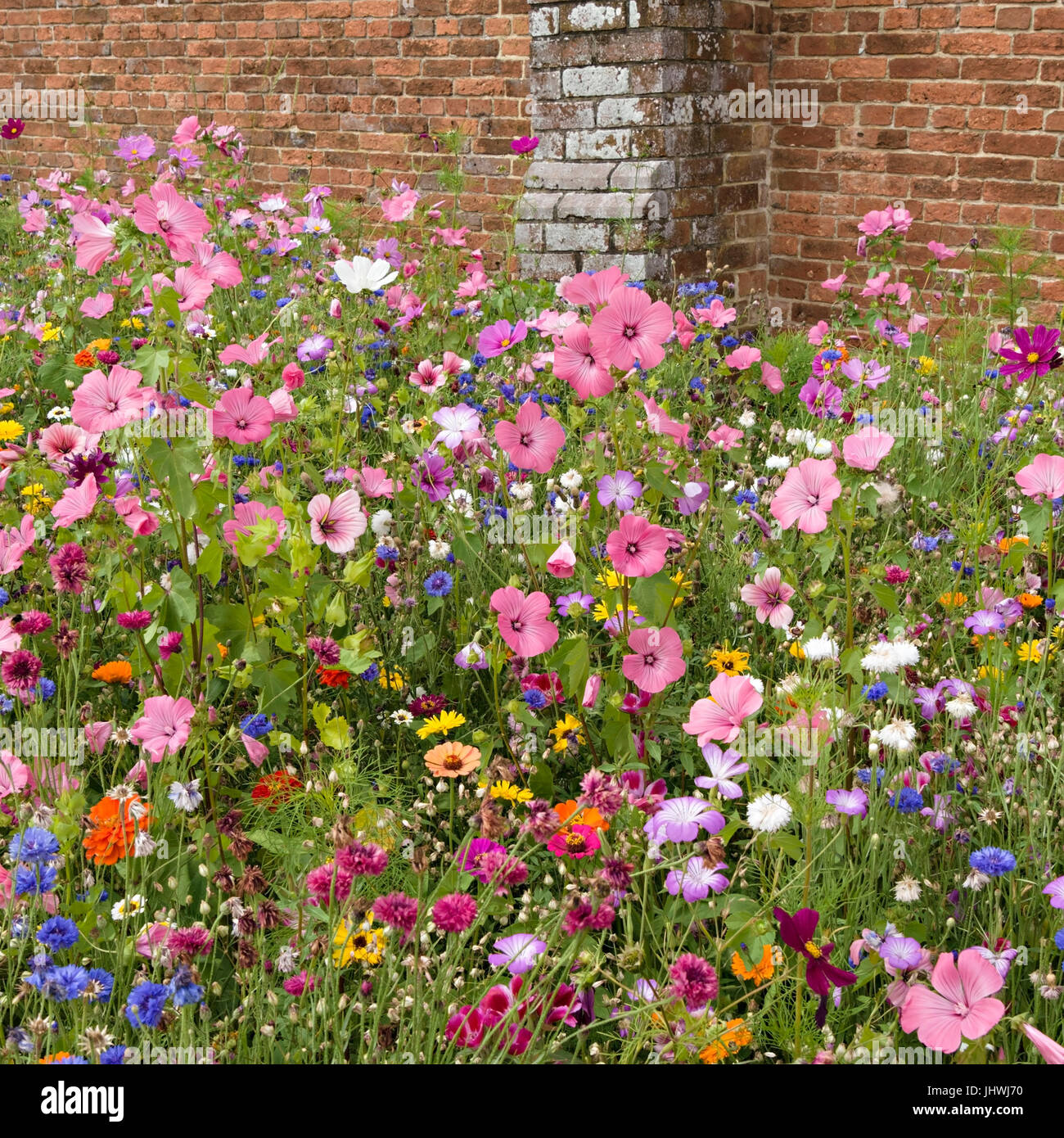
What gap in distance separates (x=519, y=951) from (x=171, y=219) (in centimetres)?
129

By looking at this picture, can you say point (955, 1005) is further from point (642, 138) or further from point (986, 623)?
point (642, 138)

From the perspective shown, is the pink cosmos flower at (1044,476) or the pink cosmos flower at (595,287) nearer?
the pink cosmos flower at (595,287)

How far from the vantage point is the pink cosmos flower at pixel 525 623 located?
1700 millimetres

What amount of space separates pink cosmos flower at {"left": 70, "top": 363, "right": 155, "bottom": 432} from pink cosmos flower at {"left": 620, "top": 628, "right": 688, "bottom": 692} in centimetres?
81

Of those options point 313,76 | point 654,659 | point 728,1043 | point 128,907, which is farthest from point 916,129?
point 128,907

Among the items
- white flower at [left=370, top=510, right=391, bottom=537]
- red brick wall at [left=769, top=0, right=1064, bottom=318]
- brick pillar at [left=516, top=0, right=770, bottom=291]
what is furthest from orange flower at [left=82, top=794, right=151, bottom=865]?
red brick wall at [left=769, top=0, right=1064, bottom=318]

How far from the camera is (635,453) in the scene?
218 cm

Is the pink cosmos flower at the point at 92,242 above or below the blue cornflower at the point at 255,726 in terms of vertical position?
above

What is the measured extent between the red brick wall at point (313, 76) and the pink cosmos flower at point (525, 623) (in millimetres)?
4109

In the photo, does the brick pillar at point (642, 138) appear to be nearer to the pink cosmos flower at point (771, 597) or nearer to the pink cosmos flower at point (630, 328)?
the pink cosmos flower at point (771, 597)

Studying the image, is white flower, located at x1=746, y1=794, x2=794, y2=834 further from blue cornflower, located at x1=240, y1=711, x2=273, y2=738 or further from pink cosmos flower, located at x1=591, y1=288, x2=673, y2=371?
blue cornflower, located at x1=240, y1=711, x2=273, y2=738

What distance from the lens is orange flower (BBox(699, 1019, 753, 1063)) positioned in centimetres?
125

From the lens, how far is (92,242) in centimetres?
193

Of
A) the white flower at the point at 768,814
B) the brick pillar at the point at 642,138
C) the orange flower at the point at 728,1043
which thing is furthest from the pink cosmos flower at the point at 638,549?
the brick pillar at the point at 642,138
